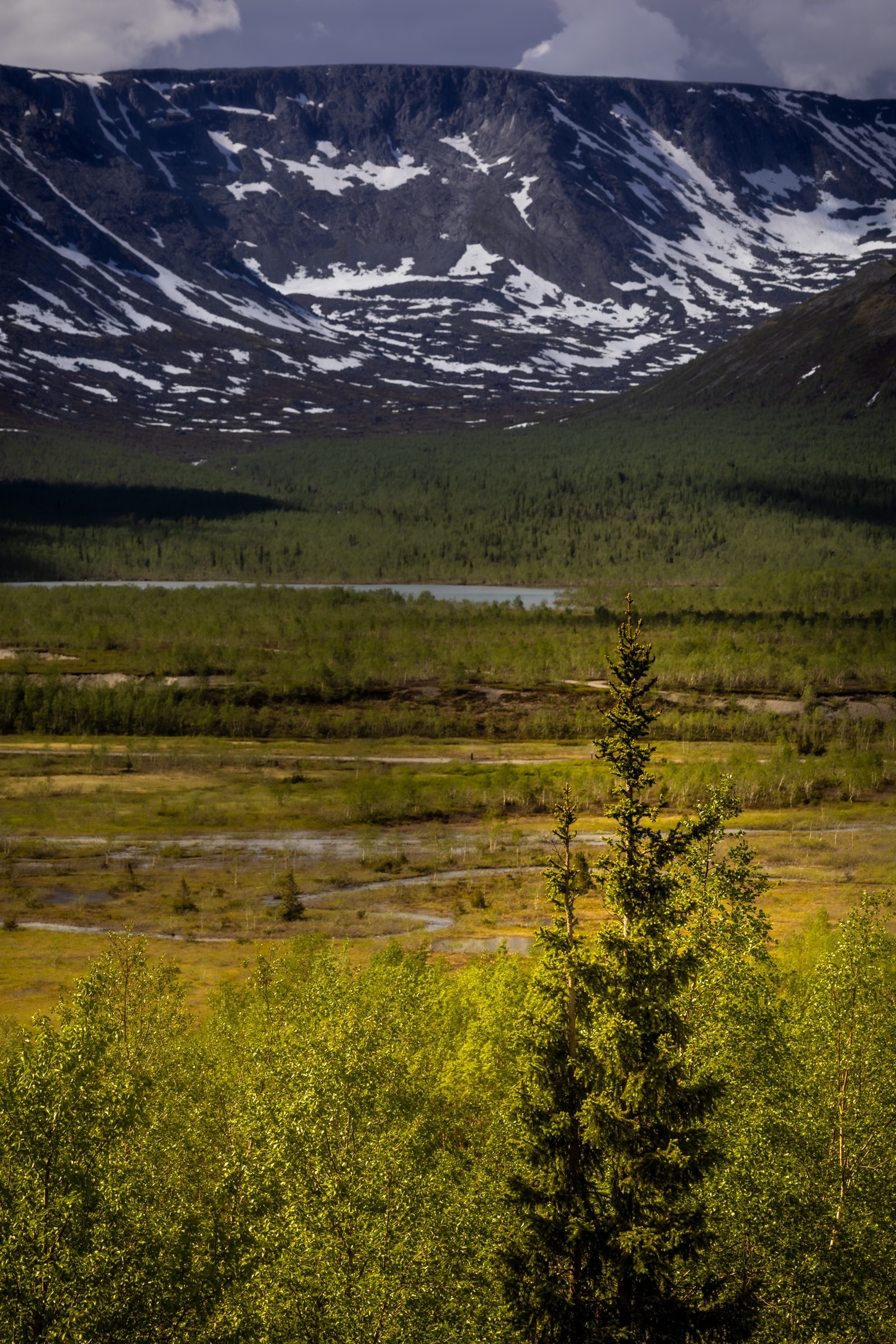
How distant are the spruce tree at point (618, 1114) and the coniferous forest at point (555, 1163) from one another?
0.07 metres

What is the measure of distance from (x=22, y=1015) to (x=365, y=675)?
428 feet

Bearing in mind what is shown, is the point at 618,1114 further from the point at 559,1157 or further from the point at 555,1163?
the point at 555,1163

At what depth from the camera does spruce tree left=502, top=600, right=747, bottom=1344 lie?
26703mm

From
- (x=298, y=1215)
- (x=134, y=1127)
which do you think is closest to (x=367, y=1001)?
(x=134, y=1127)

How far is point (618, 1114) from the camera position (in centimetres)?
2639

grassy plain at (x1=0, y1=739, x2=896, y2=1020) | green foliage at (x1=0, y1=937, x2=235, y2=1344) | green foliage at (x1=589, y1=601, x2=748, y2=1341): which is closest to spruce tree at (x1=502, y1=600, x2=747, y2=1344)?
green foliage at (x1=589, y1=601, x2=748, y2=1341)

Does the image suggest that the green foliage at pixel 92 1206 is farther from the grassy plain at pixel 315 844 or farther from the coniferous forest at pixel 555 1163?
the grassy plain at pixel 315 844

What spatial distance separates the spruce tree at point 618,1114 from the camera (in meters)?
26.7

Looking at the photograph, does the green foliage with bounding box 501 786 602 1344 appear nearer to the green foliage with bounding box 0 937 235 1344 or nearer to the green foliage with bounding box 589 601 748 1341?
the green foliage with bounding box 589 601 748 1341

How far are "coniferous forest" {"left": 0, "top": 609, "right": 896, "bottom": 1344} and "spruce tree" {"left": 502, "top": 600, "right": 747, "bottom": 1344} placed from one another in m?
0.07

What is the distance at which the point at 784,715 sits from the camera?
170 metres

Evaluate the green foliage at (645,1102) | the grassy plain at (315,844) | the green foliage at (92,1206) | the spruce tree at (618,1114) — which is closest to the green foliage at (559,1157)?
the spruce tree at (618,1114)

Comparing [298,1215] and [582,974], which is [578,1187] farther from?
[298,1215]

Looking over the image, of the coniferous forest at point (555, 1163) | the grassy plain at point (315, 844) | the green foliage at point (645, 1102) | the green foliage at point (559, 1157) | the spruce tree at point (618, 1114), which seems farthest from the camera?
the grassy plain at point (315, 844)
